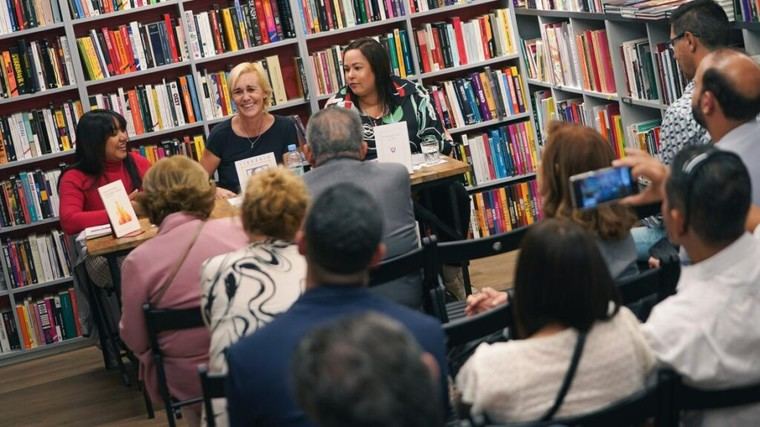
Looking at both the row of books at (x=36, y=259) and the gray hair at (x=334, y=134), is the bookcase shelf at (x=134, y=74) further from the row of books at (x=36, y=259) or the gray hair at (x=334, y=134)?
the gray hair at (x=334, y=134)

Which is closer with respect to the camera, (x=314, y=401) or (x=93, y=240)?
(x=314, y=401)

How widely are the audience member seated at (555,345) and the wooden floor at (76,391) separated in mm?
3183

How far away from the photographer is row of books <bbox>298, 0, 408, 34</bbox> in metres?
7.05

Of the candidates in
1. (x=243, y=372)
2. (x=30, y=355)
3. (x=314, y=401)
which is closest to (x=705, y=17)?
(x=243, y=372)

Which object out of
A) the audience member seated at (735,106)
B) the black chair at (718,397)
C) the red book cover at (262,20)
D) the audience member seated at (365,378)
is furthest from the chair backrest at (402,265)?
the red book cover at (262,20)

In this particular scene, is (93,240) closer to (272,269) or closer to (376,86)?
(376,86)

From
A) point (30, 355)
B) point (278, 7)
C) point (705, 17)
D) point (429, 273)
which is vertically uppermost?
point (278, 7)

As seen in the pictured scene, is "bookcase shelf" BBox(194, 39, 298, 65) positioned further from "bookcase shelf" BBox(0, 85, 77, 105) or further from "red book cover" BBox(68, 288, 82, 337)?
"red book cover" BBox(68, 288, 82, 337)

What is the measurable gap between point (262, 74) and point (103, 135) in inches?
33.7

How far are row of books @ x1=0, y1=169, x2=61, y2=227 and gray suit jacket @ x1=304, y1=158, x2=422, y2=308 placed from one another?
9.89 ft

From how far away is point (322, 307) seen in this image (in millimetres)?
2312

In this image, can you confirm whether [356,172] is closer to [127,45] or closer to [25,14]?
[127,45]

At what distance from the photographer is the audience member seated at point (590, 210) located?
3.27 metres

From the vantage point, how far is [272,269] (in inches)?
130
